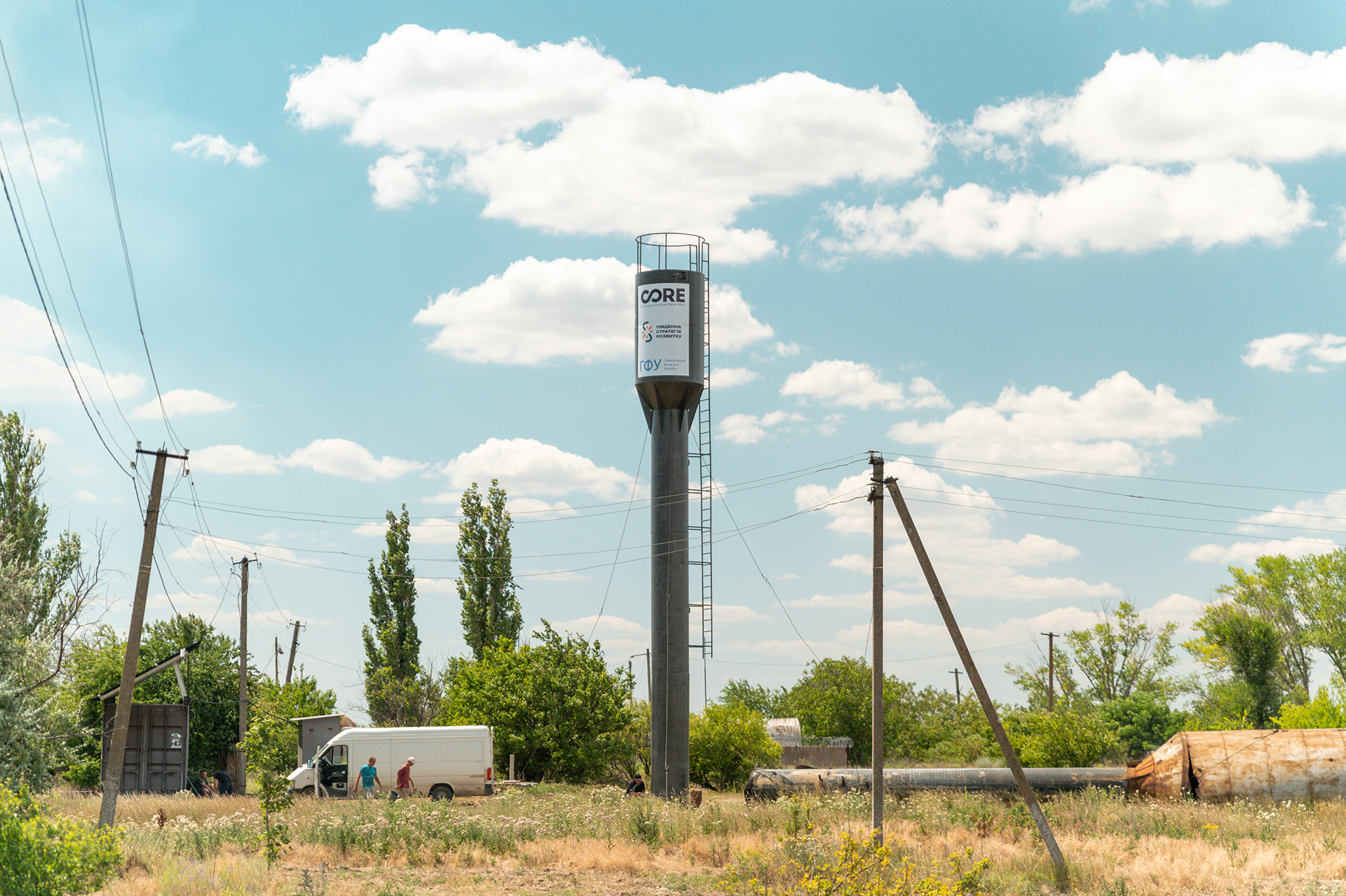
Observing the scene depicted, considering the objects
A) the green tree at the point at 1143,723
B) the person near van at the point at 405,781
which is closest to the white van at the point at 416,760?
the person near van at the point at 405,781

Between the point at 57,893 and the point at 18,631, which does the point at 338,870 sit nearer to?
the point at 57,893

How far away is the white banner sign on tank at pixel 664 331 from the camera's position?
118 feet

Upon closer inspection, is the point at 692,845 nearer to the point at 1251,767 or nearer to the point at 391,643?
the point at 1251,767

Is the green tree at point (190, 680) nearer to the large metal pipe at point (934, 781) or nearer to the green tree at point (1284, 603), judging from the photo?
the large metal pipe at point (934, 781)

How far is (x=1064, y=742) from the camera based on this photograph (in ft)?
138

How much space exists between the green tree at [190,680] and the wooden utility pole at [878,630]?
30676mm

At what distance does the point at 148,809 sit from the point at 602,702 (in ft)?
62.2

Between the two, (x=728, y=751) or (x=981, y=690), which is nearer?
(x=981, y=690)

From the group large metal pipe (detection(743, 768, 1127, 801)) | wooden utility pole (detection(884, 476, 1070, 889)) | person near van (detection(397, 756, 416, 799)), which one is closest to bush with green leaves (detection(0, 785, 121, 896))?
wooden utility pole (detection(884, 476, 1070, 889))

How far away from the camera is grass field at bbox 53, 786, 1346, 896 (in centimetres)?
1722

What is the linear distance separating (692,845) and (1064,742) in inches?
1010

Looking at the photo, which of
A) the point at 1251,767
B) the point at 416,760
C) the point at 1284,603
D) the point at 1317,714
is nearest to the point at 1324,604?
the point at 1284,603

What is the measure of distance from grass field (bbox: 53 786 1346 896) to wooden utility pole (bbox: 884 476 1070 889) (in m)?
0.52

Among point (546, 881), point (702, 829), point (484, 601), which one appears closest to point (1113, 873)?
point (702, 829)
